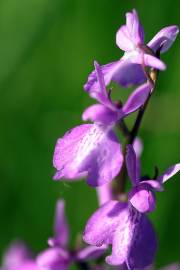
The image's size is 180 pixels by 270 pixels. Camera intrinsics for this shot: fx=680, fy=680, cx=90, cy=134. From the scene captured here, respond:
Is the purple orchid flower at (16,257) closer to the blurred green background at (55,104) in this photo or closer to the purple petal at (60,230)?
the purple petal at (60,230)

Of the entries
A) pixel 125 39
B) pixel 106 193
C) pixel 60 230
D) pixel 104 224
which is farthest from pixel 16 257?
pixel 125 39

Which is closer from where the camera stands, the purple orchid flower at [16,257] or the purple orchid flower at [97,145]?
the purple orchid flower at [97,145]

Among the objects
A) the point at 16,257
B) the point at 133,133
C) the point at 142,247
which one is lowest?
the point at 16,257

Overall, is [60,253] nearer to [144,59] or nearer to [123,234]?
[123,234]

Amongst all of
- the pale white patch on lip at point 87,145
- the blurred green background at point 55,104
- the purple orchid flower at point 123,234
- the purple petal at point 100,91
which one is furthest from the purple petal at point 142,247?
the blurred green background at point 55,104

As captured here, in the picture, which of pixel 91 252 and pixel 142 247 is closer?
pixel 142 247

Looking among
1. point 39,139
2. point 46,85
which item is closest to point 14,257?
point 39,139

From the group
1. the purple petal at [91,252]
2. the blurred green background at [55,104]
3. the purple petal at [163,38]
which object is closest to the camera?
the purple petal at [163,38]
